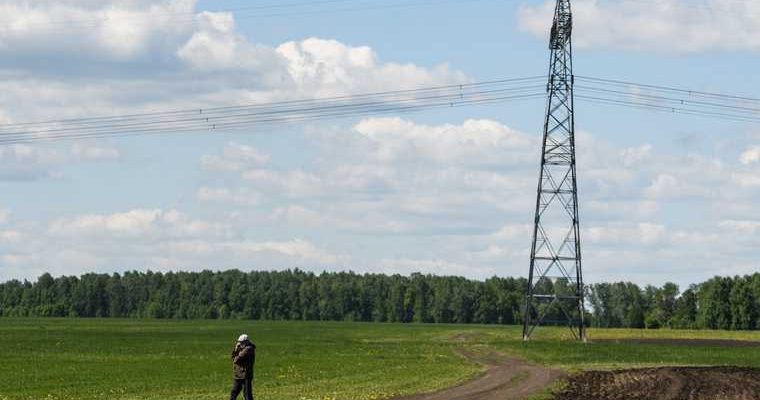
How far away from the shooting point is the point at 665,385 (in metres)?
51.3

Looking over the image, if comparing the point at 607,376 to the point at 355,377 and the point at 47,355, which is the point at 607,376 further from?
the point at 47,355

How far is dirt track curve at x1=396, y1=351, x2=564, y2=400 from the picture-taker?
4597cm

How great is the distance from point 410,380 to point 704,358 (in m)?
34.8

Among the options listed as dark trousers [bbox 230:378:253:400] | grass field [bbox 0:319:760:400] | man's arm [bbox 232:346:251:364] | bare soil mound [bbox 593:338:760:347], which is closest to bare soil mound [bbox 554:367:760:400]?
grass field [bbox 0:319:760:400]

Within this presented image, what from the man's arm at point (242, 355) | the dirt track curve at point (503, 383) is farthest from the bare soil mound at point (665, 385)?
the man's arm at point (242, 355)

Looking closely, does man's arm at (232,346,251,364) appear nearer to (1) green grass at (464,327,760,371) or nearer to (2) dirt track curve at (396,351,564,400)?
(2) dirt track curve at (396,351,564,400)

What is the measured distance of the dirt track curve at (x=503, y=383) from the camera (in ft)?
151

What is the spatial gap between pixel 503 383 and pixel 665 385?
22.5ft

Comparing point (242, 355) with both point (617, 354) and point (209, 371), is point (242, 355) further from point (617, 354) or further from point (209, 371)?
point (617, 354)

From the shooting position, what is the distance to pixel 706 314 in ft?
637

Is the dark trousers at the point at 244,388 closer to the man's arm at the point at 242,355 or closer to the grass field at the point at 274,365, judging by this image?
the man's arm at the point at 242,355

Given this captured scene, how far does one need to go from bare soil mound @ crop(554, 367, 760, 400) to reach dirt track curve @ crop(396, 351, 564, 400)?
1.46m

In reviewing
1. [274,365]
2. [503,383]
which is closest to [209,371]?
[274,365]

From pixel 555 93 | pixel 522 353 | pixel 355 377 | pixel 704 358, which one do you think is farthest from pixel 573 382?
pixel 555 93
